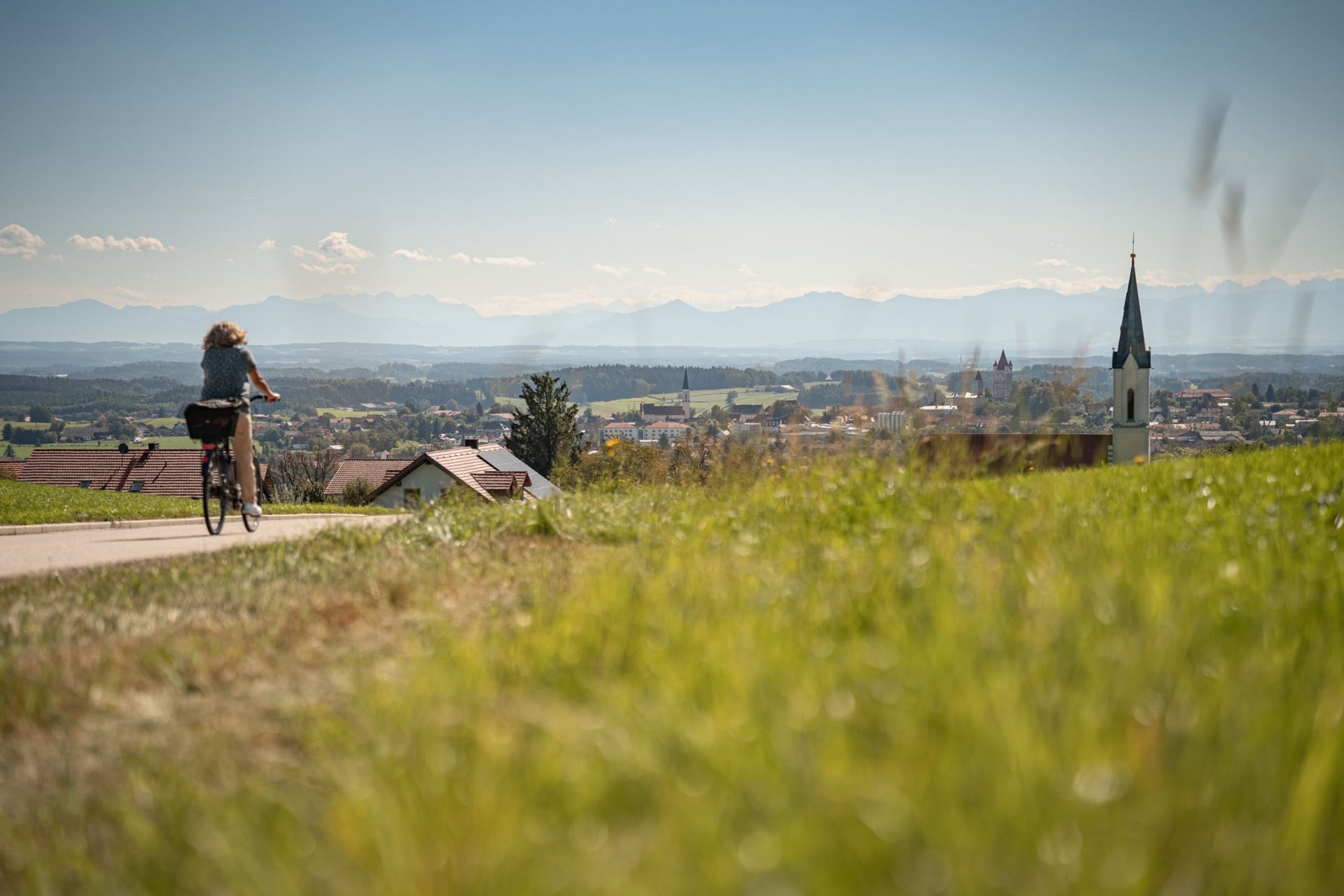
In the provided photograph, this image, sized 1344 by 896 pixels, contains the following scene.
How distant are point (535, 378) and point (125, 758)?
197ft

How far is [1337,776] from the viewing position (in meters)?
2.39

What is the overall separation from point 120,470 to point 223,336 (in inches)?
1950

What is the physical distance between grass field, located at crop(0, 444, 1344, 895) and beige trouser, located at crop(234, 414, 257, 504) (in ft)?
19.6

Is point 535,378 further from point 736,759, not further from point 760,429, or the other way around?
point 736,759

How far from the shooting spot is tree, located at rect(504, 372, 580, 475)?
206ft

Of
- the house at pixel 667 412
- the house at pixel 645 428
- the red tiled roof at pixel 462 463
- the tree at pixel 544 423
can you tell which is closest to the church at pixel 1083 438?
the red tiled roof at pixel 462 463

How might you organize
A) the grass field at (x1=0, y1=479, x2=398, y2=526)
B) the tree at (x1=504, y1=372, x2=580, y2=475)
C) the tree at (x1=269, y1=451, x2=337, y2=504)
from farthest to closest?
the tree at (x1=504, y1=372, x2=580, y2=475) → the tree at (x1=269, y1=451, x2=337, y2=504) → the grass field at (x1=0, y1=479, x2=398, y2=526)

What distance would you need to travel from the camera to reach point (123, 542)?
1024 cm

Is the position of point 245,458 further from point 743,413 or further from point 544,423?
point 544,423

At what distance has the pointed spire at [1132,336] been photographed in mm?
54812

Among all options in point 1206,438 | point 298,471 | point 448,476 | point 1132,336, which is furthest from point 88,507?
point 1132,336

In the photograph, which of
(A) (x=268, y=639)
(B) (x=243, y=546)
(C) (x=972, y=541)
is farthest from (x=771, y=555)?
(B) (x=243, y=546)

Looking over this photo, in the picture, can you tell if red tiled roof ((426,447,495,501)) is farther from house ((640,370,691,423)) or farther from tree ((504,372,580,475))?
house ((640,370,691,423))

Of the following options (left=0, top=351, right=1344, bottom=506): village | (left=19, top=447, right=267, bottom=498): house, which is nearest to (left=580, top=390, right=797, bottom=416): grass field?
(left=0, top=351, right=1344, bottom=506): village
